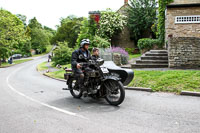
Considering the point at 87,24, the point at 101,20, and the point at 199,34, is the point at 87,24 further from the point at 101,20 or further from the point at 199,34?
the point at 199,34

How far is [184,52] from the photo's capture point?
1179 cm

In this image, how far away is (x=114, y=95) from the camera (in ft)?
20.0

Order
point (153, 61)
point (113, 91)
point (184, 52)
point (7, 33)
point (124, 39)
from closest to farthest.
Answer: point (113, 91), point (184, 52), point (153, 61), point (124, 39), point (7, 33)

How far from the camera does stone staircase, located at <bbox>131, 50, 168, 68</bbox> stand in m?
13.3

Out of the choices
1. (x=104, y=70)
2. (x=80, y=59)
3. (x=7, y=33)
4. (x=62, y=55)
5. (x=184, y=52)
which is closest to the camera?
(x=104, y=70)

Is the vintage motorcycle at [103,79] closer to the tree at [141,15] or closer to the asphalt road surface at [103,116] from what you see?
the asphalt road surface at [103,116]

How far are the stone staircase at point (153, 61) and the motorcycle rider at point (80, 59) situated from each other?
7.58m

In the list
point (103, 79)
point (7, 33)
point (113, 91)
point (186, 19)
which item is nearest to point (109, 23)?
point (186, 19)

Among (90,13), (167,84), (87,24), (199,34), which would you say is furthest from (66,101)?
(90,13)

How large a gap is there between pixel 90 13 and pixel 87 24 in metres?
2.64

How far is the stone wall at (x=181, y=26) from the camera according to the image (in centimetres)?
1747

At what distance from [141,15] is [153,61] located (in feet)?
57.3

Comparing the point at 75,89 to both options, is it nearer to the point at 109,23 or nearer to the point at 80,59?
the point at 80,59

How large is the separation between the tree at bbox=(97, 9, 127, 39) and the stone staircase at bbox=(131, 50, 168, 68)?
15.3m
